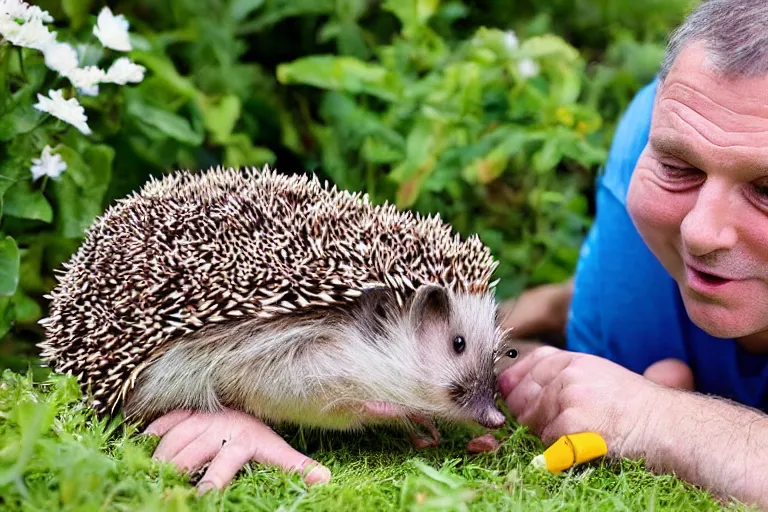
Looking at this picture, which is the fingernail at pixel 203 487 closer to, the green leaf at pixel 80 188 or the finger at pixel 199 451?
the finger at pixel 199 451

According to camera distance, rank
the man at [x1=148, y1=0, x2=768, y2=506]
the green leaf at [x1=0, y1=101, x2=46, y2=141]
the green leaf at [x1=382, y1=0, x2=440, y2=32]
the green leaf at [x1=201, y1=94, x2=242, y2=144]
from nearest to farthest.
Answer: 1. the man at [x1=148, y1=0, x2=768, y2=506]
2. the green leaf at [x1=0, y1=101, x2=46, y2=141]
3. the green leaf at [x1=201, y1=94, x2=242, y2=144]
4. the green leaf at [x1=382, y1=0, x2=440, y2=32]

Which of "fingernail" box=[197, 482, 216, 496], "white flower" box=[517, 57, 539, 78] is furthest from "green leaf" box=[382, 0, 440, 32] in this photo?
"fingernail" box=[197, 482, 216, 496]

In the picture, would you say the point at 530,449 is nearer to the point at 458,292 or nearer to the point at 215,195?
the point at 458,292

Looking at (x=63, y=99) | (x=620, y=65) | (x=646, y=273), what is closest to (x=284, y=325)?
(x=63, y=99)

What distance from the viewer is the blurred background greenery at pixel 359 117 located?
8.76ft

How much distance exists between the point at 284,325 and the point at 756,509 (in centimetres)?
106

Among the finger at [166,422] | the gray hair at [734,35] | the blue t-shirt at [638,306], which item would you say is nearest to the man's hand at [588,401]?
the blue t-shirt at [638,306]

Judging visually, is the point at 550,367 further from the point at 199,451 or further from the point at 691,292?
the point at 199,451

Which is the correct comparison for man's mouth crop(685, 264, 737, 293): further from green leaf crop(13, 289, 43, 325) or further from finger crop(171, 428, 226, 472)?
green leaf crop(13, 289, 43, 325)

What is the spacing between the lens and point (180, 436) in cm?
190

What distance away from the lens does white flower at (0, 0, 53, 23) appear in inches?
82.0

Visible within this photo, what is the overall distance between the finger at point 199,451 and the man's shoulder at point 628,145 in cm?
140

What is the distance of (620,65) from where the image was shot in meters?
4.16

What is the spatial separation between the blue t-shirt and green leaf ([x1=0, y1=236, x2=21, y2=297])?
1680 millimetres
